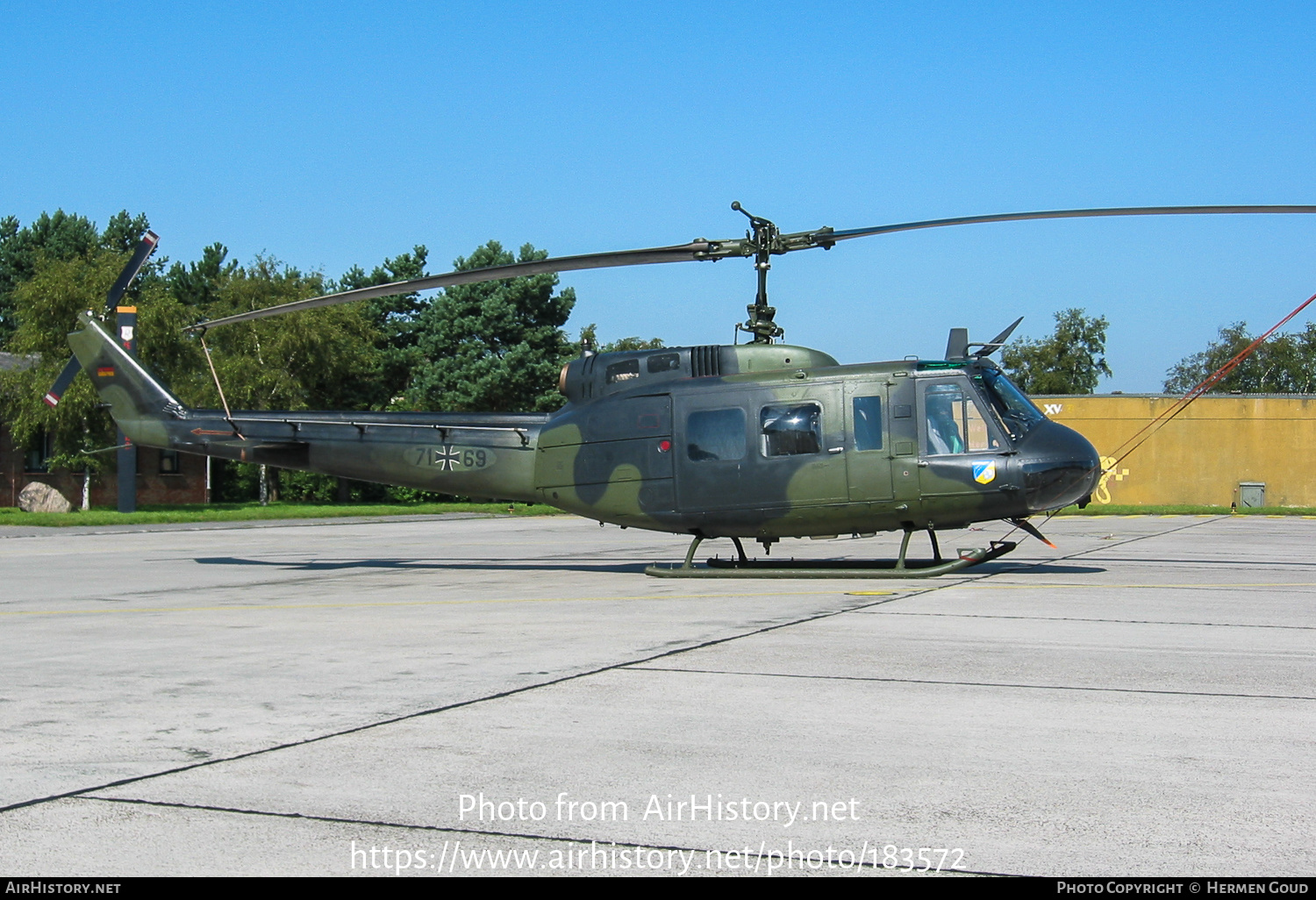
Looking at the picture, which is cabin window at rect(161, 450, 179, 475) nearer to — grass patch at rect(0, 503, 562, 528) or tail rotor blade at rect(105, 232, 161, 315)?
grass patch at rect(0, 503, 562, 528)

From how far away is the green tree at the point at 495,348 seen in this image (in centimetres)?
5250

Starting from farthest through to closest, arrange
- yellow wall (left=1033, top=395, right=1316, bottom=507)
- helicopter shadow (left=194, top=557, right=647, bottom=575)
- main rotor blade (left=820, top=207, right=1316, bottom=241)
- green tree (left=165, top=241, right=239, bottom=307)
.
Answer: green tree (left=165, top=241, right=239, bottom=307) < yellow wall (left=1033, top=395, right=1316, bottom=507) < helicopter shadow (left=194, top=557, right=647, bottom=575) < main rotor blade (left=820, top=207, right=1316, bottom=241)

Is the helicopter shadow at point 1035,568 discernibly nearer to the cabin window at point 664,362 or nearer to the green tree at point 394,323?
the cabin window at point 664,362

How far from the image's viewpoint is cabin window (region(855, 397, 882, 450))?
13.6 meters

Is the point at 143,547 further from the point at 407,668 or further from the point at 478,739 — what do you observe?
the point at 478,739

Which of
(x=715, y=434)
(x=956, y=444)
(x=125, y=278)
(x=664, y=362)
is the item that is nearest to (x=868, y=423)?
(x=956, y=444)

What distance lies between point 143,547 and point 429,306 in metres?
36.1

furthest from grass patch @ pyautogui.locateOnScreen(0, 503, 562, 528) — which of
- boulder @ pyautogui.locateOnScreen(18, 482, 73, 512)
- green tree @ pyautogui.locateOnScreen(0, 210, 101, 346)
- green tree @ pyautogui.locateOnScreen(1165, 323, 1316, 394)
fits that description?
green tree @ pyautogui.locateOnScreen(1165, 323, 1316, 394)

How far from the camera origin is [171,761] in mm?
5184

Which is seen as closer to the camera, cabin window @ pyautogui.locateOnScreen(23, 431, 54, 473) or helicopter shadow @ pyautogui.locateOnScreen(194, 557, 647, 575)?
helicopter shadow @ pyautogui.locateOnScreen(194, 557, 647, 575)

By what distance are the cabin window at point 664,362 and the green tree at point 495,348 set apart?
37501 millimetres

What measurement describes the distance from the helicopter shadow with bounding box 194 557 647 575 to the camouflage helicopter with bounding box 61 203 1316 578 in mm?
1278

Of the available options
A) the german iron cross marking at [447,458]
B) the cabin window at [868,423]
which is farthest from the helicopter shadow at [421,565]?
the cabin window at [868,423]

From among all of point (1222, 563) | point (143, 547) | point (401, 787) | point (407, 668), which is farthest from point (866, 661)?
point (143, 547)
